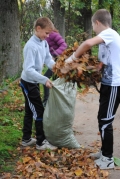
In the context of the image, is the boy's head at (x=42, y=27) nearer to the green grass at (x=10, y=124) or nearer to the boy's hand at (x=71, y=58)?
the boy's hand at (x=71, y=58)

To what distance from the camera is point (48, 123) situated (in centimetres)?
421

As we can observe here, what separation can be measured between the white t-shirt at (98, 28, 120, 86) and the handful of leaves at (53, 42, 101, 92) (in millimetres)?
96

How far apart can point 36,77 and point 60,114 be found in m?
0.61

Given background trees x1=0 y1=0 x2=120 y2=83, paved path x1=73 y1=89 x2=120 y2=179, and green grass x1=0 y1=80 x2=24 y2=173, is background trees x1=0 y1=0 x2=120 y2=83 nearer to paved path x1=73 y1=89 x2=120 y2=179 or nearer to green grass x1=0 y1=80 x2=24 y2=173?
green grass x1=0 y1=80 x2=24 y2=173

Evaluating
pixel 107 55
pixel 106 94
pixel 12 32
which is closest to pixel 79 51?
pixel 107 55

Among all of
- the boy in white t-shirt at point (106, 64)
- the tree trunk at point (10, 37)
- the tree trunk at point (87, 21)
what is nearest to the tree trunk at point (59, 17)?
the tree trunk at point (87, 21)

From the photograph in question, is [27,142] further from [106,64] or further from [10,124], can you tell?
[106,64]

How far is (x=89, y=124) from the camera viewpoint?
5652mm

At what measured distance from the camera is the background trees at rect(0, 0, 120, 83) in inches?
335

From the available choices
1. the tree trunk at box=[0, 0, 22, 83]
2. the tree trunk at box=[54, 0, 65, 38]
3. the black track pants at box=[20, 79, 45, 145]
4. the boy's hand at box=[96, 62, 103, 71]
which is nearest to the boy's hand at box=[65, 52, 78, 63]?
the boy's hand at box=[96, 62, 103, 71]

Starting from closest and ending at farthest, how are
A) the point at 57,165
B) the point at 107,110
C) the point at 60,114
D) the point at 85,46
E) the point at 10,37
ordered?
the point at 85,46 < the point at 107,110 < the point at 57,165 < the point at 60,114 < the point at 10,37

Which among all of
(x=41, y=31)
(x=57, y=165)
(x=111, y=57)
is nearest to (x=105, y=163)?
(x=57, y=165)

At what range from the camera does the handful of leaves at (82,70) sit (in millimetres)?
3424

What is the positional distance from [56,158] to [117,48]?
1566mm
